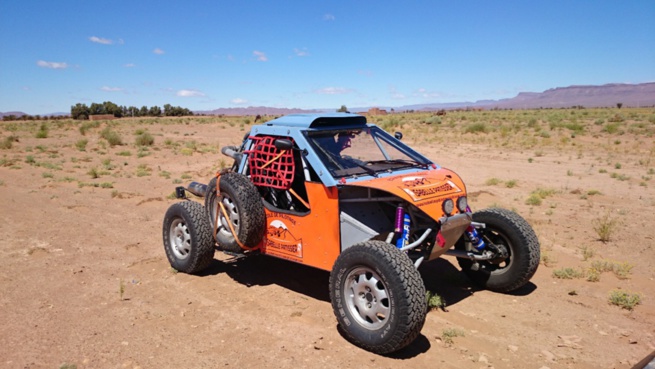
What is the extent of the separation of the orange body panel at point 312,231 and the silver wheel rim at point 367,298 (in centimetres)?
55

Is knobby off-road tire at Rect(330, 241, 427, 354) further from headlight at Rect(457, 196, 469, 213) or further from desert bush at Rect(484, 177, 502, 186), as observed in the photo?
desert bush at Rect(484, 177, 502, 186)

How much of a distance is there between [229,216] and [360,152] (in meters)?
1.80

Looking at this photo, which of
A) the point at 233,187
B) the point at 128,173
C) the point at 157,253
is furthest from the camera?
the point at 128,173

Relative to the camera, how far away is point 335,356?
4.58 metres

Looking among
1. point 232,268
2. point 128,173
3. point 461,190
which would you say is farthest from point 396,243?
point 128,173

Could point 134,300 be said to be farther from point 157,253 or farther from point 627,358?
point 627,358

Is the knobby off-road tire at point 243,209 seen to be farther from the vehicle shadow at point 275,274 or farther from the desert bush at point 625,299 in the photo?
the desert bush at point 625,299

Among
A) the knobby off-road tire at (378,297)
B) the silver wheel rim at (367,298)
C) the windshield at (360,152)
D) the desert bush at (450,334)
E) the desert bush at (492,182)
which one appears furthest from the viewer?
the desert bush at (492,182)

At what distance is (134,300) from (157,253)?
78.1 inches

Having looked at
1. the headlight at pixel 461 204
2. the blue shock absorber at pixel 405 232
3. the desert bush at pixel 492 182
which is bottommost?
the desert bush at pixel 492 182

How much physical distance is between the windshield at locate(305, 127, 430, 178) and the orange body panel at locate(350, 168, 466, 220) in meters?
0.36

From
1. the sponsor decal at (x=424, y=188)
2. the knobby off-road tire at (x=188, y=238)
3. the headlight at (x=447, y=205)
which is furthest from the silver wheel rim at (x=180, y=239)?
the headlight at (x=447, y=205)

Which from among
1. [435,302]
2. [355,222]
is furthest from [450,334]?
[355,222]

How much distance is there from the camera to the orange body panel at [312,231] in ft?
17.2
